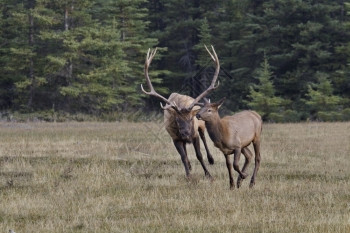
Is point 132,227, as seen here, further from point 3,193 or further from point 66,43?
point 66,43

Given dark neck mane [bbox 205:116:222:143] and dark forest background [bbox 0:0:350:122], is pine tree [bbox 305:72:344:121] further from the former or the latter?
dark neck mane [bbox 205:116:222:143]

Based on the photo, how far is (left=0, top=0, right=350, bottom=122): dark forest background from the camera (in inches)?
1348

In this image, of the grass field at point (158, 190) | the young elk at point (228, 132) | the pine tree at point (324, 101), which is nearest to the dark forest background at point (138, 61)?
the pine tree at point (324, 101)

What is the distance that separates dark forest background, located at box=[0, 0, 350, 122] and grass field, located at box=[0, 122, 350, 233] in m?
15.2

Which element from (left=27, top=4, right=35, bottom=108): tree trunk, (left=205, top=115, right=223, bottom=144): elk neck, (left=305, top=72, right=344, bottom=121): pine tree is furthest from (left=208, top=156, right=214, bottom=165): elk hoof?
(left=27, top=4, right=35, bottom=108): tree trunk

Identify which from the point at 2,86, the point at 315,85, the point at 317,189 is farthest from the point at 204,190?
the point at 2,86

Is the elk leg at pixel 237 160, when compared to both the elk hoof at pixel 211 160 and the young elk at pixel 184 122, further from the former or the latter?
the elk hoof at pixel 211 160

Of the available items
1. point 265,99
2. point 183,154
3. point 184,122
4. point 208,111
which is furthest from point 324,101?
point 208,111

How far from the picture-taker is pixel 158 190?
11.1m

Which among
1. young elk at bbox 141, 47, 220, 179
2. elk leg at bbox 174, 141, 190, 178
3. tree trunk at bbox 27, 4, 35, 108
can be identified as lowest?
tree trunk at bbox 27, 4, 35, 108

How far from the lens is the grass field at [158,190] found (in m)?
8.55

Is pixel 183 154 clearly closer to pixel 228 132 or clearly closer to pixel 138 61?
pixel 228 132

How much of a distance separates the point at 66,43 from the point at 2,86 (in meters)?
6.89

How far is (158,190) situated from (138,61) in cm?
2999
